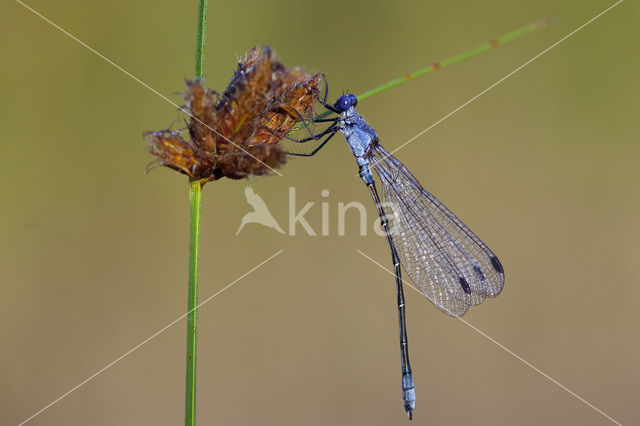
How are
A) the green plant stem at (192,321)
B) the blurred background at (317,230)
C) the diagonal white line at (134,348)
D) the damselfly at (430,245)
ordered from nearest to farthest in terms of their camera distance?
the green plant stem at (192,321) → the damselfly at (430,245) → the diagonal white line at (134,348) → the blurred background at (317,230)

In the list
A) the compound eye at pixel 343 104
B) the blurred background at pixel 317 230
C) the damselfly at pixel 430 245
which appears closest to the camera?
the compound eye at pixel 343 104

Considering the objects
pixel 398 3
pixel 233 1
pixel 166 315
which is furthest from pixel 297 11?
pixel 166 315

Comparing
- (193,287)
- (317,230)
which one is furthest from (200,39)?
(317,230)

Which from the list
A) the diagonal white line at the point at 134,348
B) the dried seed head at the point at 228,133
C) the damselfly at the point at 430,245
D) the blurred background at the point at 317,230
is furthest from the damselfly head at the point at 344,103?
the diagonal white line at the point at 134,348

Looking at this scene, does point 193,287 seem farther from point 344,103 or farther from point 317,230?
point 317,230

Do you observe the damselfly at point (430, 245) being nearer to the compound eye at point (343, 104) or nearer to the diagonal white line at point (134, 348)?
the compound eye at point (343, 104)

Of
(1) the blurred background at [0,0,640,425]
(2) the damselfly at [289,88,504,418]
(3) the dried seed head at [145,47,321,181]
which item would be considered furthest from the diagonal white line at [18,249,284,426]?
(3) the dried seed head at [145,47,321,181]
